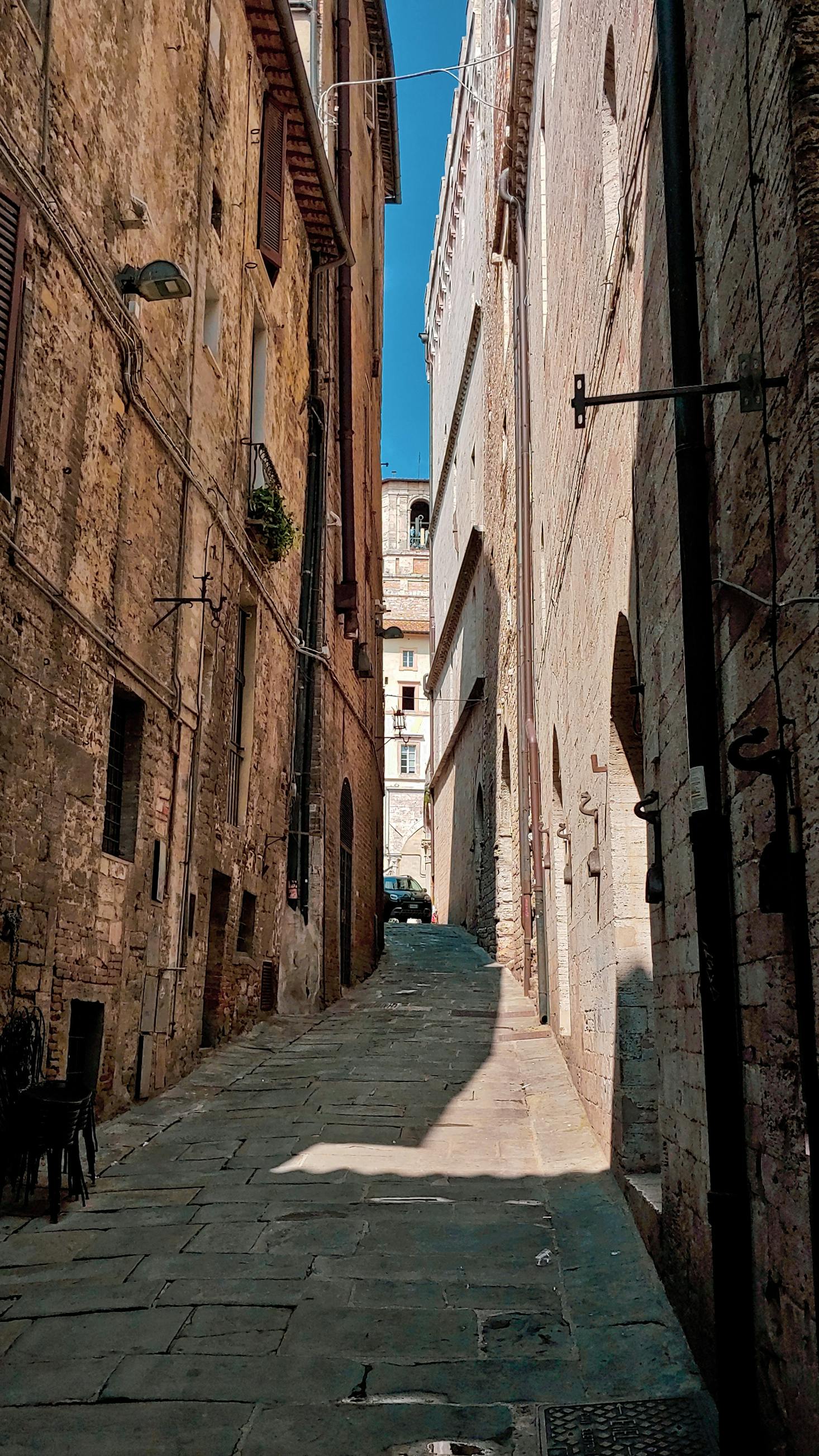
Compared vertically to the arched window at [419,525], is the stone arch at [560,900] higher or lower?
lower

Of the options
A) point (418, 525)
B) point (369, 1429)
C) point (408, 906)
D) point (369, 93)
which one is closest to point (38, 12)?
point (369, 1429)

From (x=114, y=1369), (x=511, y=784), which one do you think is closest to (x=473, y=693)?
(x=511, y=784)

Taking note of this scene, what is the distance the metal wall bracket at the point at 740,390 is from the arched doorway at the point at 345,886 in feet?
40.4

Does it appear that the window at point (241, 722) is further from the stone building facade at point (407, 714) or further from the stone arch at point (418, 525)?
the stone arch at point (418, 525)

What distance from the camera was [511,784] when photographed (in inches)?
695

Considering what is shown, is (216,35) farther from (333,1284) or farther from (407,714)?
(407,714)

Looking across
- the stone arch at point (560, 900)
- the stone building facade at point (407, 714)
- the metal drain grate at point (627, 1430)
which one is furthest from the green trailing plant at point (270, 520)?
the stone building facade at point (407, 714)

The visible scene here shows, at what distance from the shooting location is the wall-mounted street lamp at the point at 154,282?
26.8ft

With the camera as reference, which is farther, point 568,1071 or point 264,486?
point 264,486

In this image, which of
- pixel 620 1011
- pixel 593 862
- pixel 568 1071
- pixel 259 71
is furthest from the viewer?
pixel 259 71

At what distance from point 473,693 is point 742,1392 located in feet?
62.1

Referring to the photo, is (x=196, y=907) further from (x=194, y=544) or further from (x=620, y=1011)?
(x=620, y=1011)

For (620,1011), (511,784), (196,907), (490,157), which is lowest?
(620,1011)

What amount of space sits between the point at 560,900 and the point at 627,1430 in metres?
7.06
